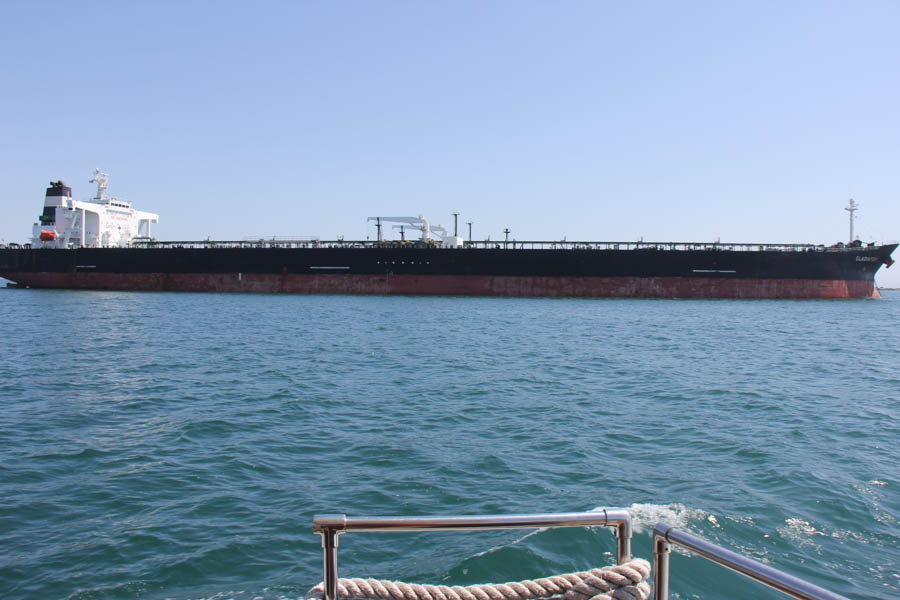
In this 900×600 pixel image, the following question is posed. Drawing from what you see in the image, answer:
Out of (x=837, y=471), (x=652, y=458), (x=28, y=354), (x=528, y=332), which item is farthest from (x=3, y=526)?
(x=528, y=332)

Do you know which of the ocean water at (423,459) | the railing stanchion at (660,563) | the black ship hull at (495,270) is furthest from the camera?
the black ship hull at (495,270)

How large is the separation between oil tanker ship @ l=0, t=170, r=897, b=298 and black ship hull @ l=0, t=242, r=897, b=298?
7 centimetres

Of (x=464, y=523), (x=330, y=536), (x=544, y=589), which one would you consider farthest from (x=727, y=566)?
(x=330, y=536)

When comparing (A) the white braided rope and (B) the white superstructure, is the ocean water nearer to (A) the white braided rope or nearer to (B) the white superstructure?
(A) the white braided rope

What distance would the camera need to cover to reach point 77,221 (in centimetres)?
5019

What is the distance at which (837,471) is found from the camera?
8133 millimetres

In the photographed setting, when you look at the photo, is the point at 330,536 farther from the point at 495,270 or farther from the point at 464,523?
the point at 495,270

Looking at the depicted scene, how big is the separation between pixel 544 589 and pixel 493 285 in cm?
3896

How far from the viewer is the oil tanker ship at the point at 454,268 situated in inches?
1564

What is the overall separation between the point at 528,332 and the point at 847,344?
1143 cm

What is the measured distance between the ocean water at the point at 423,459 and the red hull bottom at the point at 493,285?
21067 mm

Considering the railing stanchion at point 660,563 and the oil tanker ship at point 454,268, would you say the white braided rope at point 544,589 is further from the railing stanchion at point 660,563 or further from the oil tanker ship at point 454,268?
the oil tanker ship at point 454,268

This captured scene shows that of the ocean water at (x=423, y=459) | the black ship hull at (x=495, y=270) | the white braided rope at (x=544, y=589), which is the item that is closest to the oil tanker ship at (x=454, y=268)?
the black ship hull at (x=495, y=270)

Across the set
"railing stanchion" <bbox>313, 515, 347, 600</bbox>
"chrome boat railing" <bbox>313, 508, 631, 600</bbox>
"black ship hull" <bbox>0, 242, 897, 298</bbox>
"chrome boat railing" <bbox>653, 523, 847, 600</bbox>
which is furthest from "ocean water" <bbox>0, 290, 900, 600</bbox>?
"black ship hull" <bbox>0, 242, 897, 298</bbox>
